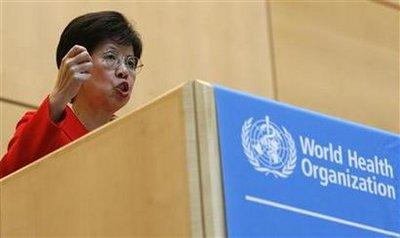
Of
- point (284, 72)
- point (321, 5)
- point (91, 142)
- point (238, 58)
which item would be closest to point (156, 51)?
point (238, 58)

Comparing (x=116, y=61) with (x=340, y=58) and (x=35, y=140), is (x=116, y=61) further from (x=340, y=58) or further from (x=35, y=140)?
(x=340, y=58)

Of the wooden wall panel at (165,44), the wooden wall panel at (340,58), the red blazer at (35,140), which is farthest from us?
the wooden wall panel at (340,58)

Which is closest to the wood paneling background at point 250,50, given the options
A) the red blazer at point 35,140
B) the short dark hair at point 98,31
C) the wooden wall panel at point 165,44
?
the wooden wall panel at point 165,44

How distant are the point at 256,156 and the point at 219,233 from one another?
0.37 feet

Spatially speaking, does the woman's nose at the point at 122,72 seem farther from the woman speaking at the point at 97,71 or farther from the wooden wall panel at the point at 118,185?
the wooden wall panel at the point at 118,185

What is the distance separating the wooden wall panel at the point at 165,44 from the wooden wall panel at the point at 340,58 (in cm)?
9

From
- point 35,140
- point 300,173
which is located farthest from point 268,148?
point 35,140

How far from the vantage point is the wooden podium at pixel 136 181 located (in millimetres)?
1285

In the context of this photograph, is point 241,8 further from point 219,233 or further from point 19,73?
point 219,233

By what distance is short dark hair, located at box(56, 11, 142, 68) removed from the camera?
2.04 m

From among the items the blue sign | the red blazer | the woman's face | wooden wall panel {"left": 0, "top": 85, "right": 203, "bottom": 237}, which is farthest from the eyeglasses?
the blue sign

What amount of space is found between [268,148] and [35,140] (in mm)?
442

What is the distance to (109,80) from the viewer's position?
2.00 meters

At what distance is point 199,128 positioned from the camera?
51.4 inches
